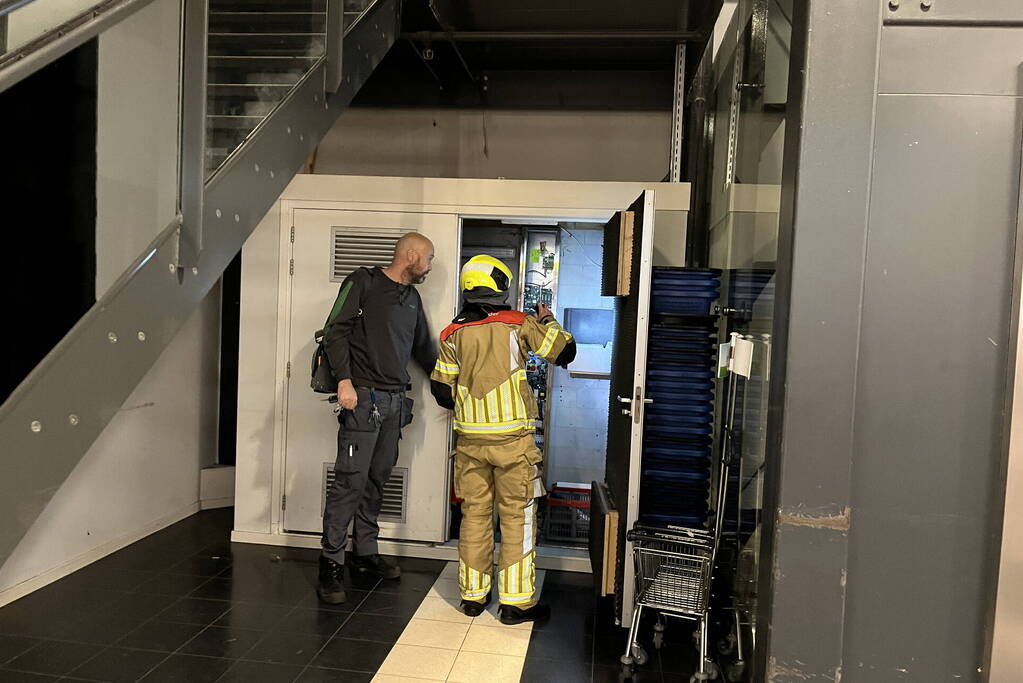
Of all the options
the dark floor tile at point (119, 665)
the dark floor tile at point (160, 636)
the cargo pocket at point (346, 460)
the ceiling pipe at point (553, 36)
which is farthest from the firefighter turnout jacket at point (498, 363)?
the ceiling pipe at point (553, 36)

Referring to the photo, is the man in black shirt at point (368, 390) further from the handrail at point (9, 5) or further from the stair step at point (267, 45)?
the handrail at point (9, 5)

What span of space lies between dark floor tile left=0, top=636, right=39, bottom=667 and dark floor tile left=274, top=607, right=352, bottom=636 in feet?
3.14

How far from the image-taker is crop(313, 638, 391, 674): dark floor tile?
9.30 ft

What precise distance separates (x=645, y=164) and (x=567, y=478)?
94.3 inches

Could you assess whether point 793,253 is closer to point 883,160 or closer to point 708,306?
point 883,160

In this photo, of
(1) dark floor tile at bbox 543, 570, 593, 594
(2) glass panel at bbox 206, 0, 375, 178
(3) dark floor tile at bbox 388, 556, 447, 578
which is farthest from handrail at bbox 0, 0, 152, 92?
(1) dark floor tile at bbox 543, 570, 593, 594

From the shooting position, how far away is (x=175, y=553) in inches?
159

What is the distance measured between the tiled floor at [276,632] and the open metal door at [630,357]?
384 mm

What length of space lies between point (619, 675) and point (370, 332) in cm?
199

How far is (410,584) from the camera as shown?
3723 mm

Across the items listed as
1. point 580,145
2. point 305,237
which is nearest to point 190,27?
point 305,237

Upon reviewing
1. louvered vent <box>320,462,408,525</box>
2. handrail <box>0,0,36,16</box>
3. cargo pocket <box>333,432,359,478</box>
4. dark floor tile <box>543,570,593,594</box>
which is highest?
handrail <box>0,0,36,16</box>

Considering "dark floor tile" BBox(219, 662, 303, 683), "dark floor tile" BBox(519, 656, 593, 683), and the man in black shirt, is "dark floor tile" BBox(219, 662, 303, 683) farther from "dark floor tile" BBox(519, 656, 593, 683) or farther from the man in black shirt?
"dark floor tile" BBox(519, 656, 593, 683)

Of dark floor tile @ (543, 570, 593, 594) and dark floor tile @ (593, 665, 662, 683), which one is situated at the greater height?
dark floor tile @ (593, 665, 662, 683)
